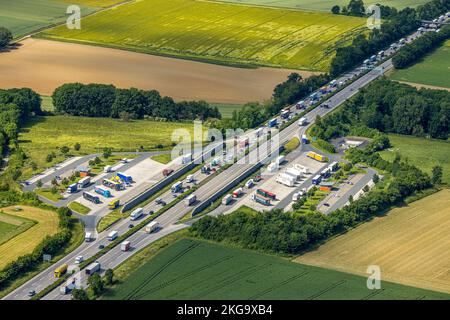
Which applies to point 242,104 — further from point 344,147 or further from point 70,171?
point 70,171

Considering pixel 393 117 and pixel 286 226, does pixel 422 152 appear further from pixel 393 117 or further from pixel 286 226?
pixel 286 226

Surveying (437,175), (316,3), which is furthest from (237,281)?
(316,3)

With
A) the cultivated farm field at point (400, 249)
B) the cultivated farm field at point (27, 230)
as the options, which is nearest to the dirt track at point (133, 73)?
the cultivated farm field at point (27, 230)

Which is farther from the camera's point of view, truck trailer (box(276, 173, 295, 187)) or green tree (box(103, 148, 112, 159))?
green tree (box(103, 148, 112, 159))

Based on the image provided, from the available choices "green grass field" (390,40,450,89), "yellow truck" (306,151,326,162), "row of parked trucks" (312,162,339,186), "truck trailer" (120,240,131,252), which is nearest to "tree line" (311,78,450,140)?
"yellow truck" (306,151,326,162)

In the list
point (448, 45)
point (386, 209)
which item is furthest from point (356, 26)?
point (386, 209)

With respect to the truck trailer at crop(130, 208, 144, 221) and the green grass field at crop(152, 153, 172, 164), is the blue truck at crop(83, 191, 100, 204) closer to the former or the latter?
the truck trailer at crop(130, 208, 144, 221)
